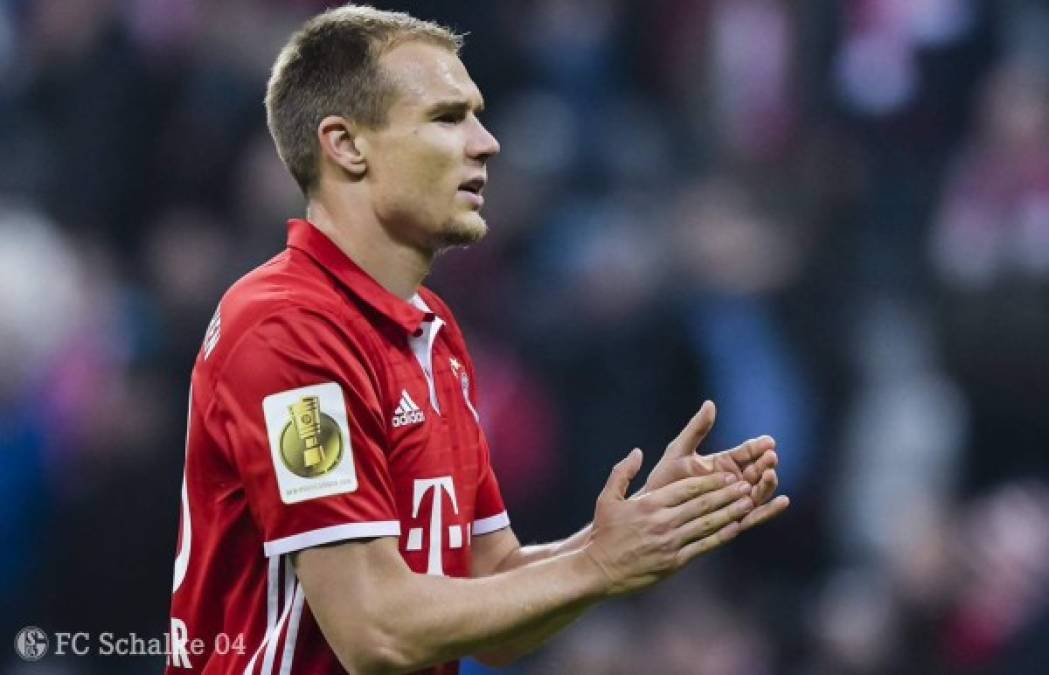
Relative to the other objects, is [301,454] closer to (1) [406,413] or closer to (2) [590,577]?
(1) [406,413]

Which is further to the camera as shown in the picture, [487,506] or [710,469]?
[487,506]

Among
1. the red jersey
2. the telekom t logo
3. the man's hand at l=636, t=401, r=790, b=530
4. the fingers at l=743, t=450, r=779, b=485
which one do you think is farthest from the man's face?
the fingers at l=743, t=450, r=779, b=485

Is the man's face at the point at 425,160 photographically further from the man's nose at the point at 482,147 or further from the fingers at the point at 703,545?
the fingers at the point at 703,545

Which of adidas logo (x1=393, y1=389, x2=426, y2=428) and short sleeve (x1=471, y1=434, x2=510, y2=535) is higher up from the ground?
adidas logo (x1=393, y1=389, x2=426, y2=428)

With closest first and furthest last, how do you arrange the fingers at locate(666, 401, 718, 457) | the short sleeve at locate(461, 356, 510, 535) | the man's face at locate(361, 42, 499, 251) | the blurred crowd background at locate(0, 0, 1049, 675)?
the fingers at locate(666, 401, 718, 457) < the man's face at locate(361, 42, 499, 251) < the short sleeve at locate(461, 356, 510, 535) < the blurred crowd background at locate(0, 0, 1049, 675)

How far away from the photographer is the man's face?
3398 mm

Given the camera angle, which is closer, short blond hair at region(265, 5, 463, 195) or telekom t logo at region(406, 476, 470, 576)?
telekom t logo at region(406, 476, 470, 576)

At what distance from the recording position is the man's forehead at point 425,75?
135 inches

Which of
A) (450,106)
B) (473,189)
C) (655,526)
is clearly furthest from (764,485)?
(450,106)

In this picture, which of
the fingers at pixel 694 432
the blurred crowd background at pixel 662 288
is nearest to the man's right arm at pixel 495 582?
the fingers at pixel 694 432

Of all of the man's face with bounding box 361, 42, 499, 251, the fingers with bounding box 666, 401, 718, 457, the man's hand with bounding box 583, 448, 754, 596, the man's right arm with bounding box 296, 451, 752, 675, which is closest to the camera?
the man's right arm with bounding box 296, 451, 752, 675

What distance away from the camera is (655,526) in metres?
3.06

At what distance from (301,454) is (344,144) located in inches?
27.2

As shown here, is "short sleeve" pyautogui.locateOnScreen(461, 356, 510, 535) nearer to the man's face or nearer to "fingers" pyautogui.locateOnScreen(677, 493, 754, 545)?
the man's face
